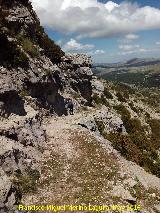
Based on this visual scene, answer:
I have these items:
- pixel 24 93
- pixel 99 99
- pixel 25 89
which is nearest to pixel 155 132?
pixel 99 99

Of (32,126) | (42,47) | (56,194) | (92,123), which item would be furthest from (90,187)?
(42,47)

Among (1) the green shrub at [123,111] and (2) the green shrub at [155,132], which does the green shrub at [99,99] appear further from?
(2) the green shrub at [155,132]

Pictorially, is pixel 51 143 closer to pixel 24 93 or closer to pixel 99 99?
pixel 24 93

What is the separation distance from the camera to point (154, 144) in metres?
47.8

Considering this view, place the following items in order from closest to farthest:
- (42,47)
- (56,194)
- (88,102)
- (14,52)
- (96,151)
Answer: (56,194) < (96,151) < (14,52) < (42,47) < (88,102)

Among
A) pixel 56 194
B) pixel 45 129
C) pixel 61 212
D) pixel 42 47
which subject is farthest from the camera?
pixel 42 47

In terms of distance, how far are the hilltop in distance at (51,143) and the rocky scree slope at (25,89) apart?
6cm

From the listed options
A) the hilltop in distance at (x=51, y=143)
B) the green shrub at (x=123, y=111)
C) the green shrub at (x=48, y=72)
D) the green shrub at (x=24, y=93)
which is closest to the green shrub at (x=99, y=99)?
the green shrub at (x=123, y=111)

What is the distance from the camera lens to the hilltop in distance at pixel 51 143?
20531 mm

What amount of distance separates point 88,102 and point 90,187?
25732 mm

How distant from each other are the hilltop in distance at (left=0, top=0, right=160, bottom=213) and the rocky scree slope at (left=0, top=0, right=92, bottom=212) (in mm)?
60

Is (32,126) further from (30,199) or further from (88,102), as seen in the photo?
(88,102)

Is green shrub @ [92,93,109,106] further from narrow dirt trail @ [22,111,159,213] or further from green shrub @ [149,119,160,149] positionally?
narrow dirt trail @ [22,111,159,213]

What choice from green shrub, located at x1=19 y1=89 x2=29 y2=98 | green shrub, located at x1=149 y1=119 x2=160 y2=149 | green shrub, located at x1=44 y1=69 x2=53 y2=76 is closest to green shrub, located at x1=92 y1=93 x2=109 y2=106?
green shrub, located at x1=149 y1=119 x2=160 y2=149
